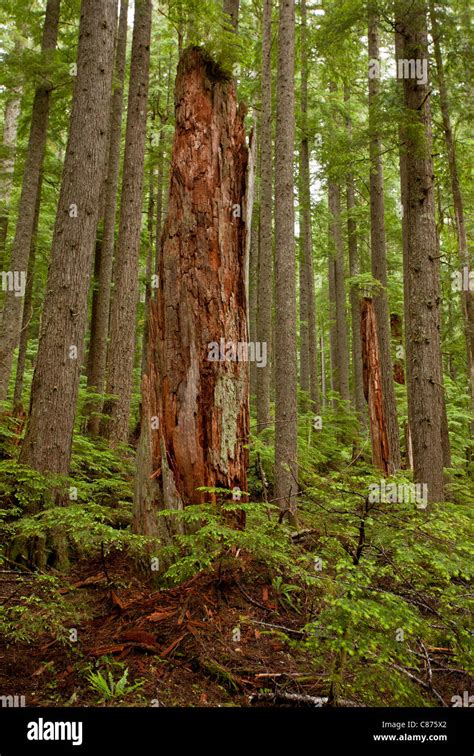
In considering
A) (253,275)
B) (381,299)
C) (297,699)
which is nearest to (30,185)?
(381,299)

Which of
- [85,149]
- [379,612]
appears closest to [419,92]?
[85,149]

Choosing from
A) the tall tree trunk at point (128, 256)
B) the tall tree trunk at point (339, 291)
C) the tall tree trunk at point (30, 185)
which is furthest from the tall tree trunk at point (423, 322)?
the tall tree trunk at point (339, 291)

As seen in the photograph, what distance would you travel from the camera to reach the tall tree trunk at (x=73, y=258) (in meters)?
5.62

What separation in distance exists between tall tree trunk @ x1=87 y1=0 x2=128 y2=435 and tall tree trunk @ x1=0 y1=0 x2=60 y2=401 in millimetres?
1682

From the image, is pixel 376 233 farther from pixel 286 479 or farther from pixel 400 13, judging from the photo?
pixel 286 479

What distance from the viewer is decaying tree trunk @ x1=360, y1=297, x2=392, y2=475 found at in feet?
37.9

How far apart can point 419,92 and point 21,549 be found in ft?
31.3

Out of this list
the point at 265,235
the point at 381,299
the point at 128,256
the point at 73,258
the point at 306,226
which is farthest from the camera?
the point at 306,226

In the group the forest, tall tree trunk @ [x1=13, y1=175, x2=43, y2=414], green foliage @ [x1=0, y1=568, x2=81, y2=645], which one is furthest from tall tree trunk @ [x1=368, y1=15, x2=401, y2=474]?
tall tree trunk @ [x1=13, y1=175, x2=43, y2=414]

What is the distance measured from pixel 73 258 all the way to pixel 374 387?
8282 millimetres

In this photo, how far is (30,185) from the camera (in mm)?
11156

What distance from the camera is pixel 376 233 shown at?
13.3m
